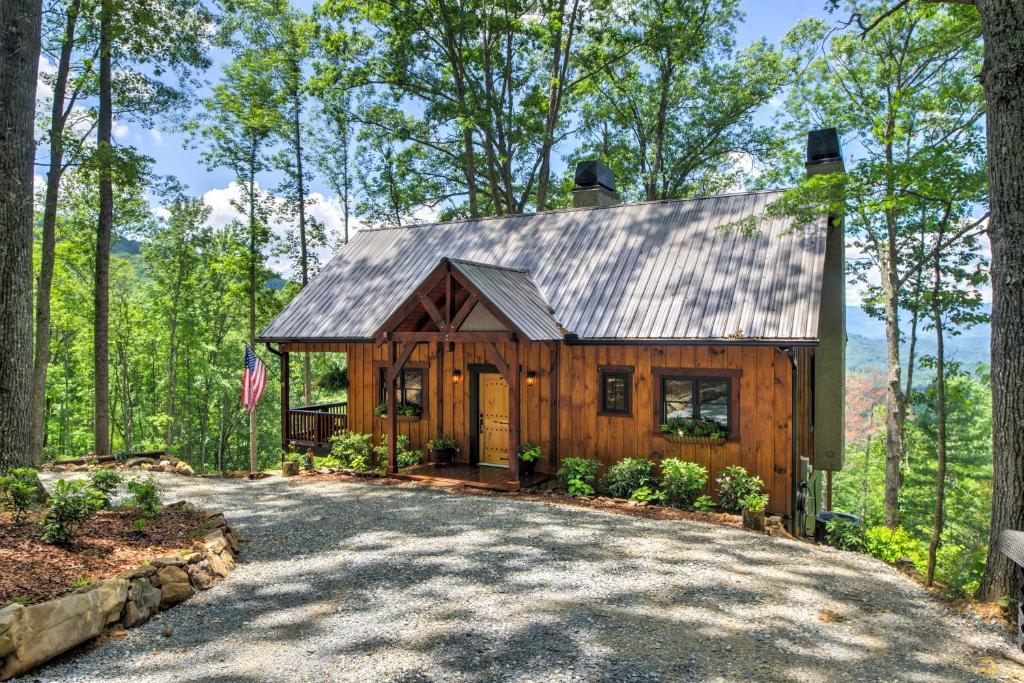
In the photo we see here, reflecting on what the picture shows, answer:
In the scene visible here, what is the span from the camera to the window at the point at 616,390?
1091 centimetres

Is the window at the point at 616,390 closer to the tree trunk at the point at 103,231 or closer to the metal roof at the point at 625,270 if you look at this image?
the metal roof at the point at 625,270

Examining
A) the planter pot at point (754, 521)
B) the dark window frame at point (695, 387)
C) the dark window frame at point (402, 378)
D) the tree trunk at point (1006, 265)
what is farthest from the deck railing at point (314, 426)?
the tree trunk at point (1006, 265)

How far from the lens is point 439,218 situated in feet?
84.9

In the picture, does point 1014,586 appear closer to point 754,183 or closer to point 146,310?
point 754,183

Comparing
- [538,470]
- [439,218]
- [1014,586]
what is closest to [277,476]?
[538,470]

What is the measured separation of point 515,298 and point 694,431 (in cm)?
380

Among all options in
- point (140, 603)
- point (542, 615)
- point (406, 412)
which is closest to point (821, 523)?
point (542, 615)

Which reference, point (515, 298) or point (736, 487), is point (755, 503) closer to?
point (736, 487)

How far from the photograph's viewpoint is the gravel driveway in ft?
14.5

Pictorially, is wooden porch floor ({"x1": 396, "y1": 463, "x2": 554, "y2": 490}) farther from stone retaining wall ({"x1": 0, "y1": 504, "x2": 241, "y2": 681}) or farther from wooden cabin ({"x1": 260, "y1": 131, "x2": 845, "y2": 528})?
stone retaining wall ({"x1": 0, "y1": 504, "x2": 241, "y2": 681})

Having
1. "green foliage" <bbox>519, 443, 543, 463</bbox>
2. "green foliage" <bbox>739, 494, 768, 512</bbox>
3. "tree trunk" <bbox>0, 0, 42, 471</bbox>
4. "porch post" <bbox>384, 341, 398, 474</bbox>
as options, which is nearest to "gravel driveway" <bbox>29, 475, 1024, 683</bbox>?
"green foliage" <bbox>739, 494, 768, 512</bbox>

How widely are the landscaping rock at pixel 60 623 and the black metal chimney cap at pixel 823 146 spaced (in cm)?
1337

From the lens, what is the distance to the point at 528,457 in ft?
37.2

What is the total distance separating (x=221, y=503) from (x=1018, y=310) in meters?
10.4
